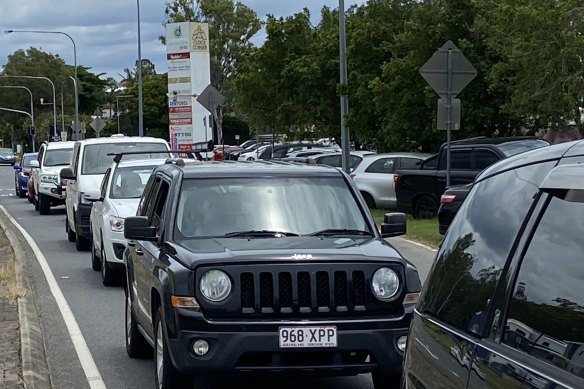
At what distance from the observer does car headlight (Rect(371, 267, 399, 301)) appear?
681cm

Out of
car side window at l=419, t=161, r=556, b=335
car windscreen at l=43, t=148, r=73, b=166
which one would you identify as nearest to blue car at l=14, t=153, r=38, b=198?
car windscreen at l=43, t=148, r=73, b=166

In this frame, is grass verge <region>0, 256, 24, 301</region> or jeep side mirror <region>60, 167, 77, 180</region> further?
jeep side mirror <region>60, 167, 77, 180</region>

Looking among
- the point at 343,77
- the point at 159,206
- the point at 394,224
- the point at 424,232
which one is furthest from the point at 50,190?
the point at 394,224

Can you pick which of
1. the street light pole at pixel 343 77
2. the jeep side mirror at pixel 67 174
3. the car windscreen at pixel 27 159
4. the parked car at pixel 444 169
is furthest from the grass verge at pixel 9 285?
the car windscreen at pixel 27 159

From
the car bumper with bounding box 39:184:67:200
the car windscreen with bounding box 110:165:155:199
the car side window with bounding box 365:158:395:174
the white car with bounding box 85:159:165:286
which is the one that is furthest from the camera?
the car bumper with bounding box 39:184:67:200

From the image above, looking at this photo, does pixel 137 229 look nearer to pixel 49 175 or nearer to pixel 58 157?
pixel 49 175

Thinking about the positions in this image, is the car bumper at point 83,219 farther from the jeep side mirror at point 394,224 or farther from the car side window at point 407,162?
the jeep side mirror at point 394,224

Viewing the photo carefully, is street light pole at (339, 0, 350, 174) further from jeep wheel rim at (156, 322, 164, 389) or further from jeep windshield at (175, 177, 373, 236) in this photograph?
jeep wheel rim at (156, 322, 164, 389)

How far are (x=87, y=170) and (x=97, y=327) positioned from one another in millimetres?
9419

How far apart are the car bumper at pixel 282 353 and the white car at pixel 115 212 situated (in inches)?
297

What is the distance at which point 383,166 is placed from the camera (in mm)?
25781


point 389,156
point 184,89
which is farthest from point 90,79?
point 389,156

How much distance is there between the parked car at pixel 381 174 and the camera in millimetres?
25375

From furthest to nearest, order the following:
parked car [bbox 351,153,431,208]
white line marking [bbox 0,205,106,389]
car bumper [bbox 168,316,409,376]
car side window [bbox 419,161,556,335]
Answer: parked car [bbox 351,153,431,208], white line marking [bbox 0,205,106,389], car bumper [bbox 168,316,409,376], car side window [bbox 419,161,556,335]
